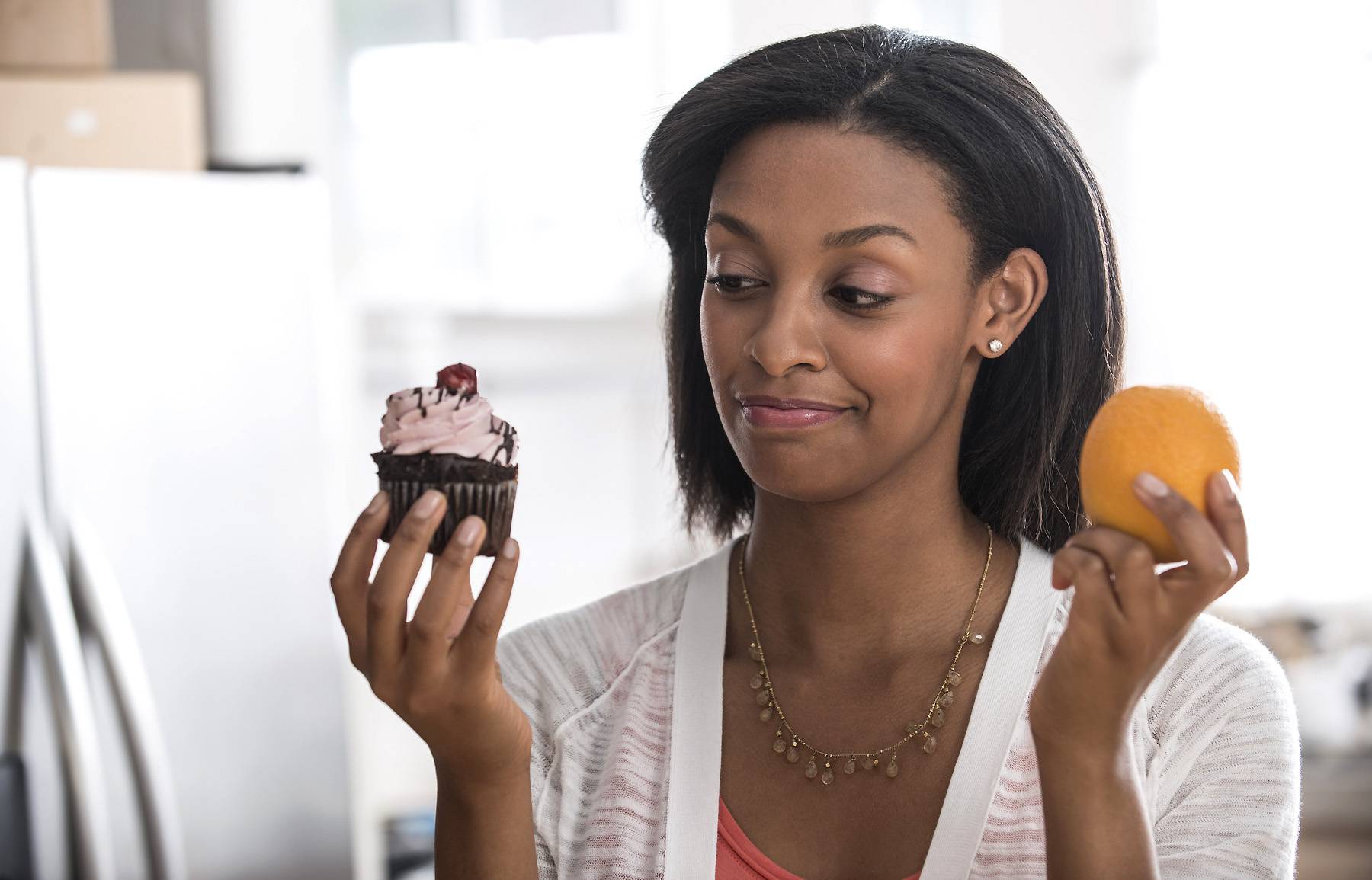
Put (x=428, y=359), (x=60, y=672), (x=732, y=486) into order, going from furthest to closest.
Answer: (x=428, y=359), (x=60, y=672), (x=732, y=486)

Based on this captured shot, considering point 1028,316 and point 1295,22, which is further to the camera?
point 1295,22

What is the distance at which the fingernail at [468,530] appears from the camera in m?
1.13

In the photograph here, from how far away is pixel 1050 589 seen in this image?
1454mm

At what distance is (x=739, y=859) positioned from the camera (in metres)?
1.36

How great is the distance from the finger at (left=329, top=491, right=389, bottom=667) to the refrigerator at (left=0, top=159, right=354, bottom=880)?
0.89 metres

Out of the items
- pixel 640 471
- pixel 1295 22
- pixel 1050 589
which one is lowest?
pixel 640 471

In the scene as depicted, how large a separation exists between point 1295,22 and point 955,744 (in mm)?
4075

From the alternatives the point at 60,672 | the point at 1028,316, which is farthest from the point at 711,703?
the point at 60,672

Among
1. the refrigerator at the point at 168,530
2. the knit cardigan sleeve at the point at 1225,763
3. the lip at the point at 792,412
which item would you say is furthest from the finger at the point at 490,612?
the refrigerator at the point at 168,530

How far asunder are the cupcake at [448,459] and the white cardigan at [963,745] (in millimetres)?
303

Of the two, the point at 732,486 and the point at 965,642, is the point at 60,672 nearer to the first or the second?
the point at 732,486

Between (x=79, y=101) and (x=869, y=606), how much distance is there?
5.40 feet

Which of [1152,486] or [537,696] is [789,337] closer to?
[1152,486]

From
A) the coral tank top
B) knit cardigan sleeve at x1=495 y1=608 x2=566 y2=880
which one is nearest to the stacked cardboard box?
knit cardigan sleeve at x1=495 y1=608 x2=566 y2=880
